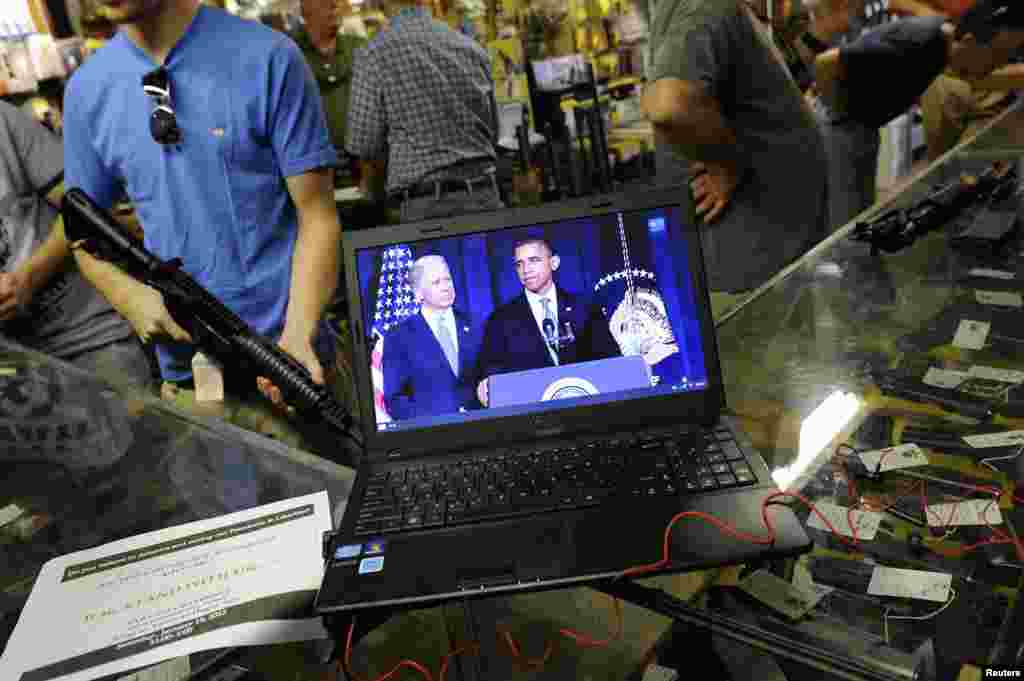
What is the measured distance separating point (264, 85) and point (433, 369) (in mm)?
785

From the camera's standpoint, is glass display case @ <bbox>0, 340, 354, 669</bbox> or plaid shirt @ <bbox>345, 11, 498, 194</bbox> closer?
glass display case @ <bbox>0, 340, 354, 669</bbox>

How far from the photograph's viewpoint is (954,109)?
3.43 meters

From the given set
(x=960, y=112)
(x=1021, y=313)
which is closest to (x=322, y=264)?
(x=1021, y=313)

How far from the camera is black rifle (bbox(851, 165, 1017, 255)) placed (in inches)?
66.6

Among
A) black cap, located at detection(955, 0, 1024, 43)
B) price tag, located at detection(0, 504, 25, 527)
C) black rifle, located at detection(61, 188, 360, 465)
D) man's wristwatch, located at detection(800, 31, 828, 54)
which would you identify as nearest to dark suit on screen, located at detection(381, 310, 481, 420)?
black rifle, located at detection(61, 188, 360, 465)

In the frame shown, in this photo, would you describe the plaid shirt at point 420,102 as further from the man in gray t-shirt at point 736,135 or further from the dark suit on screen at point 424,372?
the dark suit on screen at point 424,372

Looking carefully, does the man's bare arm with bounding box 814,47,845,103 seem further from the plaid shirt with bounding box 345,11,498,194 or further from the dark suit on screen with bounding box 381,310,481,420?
the dark suit on screen with bounding box 381,310,481,420

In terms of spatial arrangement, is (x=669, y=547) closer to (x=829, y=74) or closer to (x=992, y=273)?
(x=992, y=273)

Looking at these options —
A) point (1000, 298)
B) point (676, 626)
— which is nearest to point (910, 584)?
point (676, 626)

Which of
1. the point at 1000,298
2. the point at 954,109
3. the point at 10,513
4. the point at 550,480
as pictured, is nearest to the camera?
the point at 550,480

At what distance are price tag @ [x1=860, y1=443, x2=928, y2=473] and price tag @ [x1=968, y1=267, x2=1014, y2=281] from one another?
70 centimetres

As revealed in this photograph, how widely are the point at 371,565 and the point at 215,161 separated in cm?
99

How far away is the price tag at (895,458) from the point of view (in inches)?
36.7

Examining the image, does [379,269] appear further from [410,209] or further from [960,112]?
[960,112]
